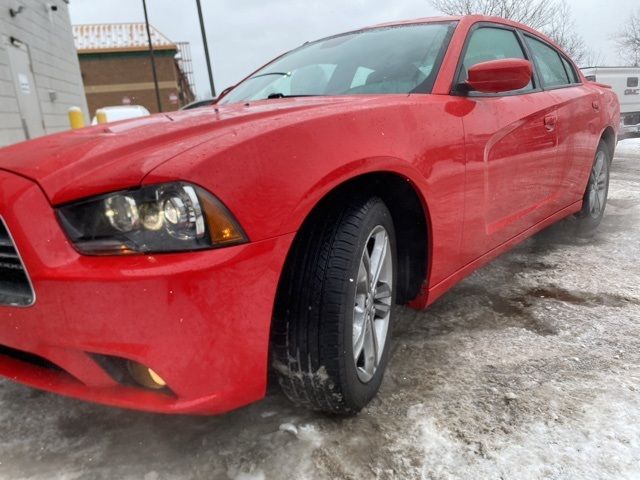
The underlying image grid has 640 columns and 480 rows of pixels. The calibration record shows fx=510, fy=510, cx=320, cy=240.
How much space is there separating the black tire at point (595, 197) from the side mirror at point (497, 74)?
2014 millimetres

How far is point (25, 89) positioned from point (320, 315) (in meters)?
11.2

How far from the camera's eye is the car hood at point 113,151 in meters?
1.29

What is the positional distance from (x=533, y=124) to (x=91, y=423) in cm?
247

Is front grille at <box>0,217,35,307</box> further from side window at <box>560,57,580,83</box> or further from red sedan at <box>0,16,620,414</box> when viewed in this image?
side window at <box>560,57,580,83</box>

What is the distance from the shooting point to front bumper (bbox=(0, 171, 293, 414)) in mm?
1249

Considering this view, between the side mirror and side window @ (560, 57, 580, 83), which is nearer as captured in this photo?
the side mirror

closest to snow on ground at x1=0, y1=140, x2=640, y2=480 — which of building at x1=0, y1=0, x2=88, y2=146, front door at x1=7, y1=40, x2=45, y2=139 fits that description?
building at x1=0, y1=0, x2=88, y2=146

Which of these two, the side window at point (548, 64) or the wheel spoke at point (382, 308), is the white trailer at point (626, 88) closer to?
the side window at point (548, 64)

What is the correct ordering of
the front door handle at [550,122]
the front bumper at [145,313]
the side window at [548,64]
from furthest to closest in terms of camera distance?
the side window at [548,64] → the front door handle at [550,122] → the front bumper at [145,313]

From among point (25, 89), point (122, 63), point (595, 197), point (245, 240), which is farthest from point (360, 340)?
point (122, 63)

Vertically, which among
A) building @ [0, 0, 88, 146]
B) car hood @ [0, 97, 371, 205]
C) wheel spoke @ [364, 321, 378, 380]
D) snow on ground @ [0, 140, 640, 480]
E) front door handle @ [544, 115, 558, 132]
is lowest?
snow on ground @ [0, 140, 640, 480]

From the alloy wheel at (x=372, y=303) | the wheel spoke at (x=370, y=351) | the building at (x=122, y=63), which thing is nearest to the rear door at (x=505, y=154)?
the alloy wheel at (x=372, y=303)

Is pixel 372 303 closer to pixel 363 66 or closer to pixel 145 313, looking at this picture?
pixel 145 313

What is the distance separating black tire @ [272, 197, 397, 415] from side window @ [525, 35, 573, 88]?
7.44ft
